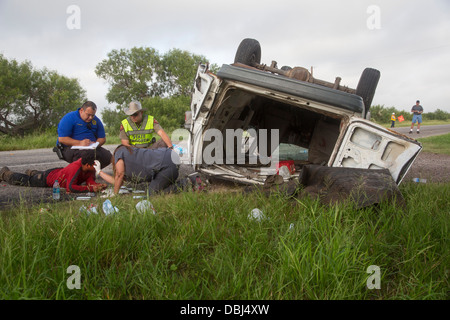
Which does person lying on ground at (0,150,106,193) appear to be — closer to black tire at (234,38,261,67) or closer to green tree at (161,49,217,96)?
black tire at (234,38,261,67)

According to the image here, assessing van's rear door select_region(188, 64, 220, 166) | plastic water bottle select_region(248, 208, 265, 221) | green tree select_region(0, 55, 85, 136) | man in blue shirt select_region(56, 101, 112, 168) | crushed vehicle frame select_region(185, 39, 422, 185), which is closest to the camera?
plastic water bottle select_region(248, 208, 265, 221)

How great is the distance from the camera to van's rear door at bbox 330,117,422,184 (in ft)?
11.1

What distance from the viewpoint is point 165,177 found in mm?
4336

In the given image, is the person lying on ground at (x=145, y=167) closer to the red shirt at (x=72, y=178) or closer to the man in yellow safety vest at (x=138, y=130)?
the red shirt at (x=72, y=178)

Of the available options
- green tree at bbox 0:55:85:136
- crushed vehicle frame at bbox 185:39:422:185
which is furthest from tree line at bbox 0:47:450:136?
crushed vehicle frame at bbox 185:39:422:185

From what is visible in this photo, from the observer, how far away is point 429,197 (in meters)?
3.36

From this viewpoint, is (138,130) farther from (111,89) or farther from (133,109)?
(111,89)

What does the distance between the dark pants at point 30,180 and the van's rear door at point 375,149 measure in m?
4.03

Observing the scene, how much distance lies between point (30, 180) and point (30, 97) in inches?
704

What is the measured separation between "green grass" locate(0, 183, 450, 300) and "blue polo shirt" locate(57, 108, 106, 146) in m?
2.97

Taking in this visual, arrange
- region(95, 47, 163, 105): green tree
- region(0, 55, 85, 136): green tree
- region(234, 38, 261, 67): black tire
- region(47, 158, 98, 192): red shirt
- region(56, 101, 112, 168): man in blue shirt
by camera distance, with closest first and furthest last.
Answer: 1. region(47, 158, 98, 192): red shirt
2. region(56, 101, 112, 168): man in blue shirt
3. region(234, 38, 261, 67): black tire
4. region(0, 55, 85, 136): green tree
5. region(95, 47, 163, 105): green tree

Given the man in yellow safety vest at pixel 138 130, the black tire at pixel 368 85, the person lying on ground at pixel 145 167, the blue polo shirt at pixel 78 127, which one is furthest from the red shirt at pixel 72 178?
the black tire at pixel 368 85

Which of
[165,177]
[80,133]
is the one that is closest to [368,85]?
[165,177]

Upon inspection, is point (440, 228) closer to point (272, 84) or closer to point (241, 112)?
point (272, 84)
